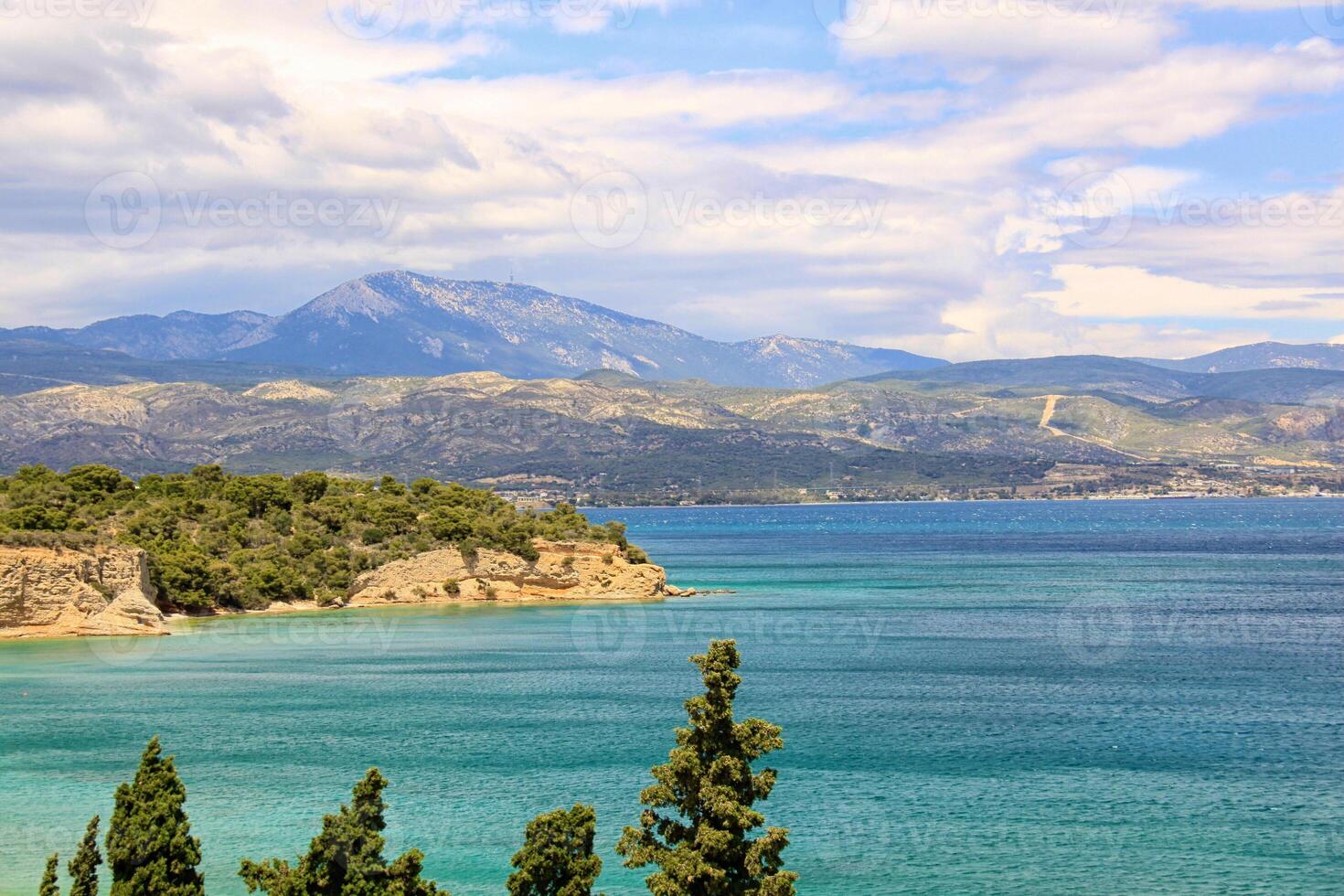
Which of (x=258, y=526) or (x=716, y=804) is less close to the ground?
(x=258, y=526)

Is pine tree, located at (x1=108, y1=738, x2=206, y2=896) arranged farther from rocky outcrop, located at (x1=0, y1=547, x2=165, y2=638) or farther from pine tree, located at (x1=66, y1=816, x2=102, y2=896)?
rocky outcrop, located at (x1=0, y1=547, x2=165, y2=638)

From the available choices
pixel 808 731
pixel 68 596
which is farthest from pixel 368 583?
pixel 808 731

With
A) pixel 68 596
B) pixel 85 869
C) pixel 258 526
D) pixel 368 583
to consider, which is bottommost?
pixel 85 869

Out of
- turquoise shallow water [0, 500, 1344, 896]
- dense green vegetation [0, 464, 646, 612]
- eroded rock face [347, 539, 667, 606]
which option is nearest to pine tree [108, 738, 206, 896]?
turquoise shallow water [0, 500, 1344, 896]

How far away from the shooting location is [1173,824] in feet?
90.6

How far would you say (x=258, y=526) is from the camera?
262 feet

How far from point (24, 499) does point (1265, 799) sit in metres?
61.9

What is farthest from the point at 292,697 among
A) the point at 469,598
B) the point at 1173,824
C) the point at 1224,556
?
the point at 1224,556

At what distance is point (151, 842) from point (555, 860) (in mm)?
5912

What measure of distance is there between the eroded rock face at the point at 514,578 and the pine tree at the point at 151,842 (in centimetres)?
5948

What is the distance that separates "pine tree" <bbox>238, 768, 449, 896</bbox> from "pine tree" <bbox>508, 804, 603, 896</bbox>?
1.48 meters

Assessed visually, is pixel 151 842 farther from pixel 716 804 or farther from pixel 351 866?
pixel 716 804

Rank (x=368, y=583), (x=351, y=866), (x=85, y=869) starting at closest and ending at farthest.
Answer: (x=351, y=866) < (x=85, y=869) < (x=368, y=583)

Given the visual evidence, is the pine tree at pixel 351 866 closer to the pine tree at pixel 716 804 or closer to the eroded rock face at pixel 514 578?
the pine tree at pixel 716 804
